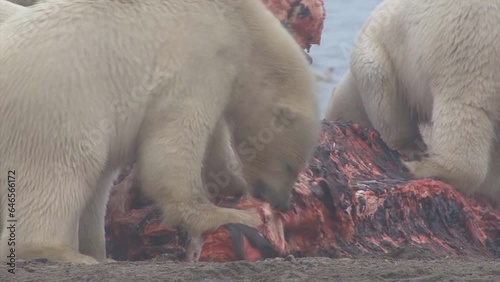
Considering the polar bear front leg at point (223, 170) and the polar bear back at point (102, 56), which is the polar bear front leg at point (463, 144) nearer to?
the polar bear front leg at point (223, 170)

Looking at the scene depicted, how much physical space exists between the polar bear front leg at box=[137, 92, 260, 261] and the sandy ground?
563mm

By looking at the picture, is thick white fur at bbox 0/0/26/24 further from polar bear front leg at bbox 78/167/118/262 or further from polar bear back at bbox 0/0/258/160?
polar bear front leg at bbox 78/167/118/262

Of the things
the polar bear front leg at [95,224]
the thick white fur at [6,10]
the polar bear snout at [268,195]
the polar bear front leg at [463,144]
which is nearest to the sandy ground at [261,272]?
the polar bear front leg at [95,224]

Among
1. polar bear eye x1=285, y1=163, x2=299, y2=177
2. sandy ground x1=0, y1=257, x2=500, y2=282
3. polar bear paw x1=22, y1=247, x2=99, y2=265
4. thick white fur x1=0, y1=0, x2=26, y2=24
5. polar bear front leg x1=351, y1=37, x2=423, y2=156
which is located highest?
thick white fur x1=0, y1=0, x2=26, y2=24

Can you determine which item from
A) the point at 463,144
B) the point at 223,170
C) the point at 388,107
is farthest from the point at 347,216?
the point at 388,107

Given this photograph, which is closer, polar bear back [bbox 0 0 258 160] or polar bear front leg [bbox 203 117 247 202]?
polar bear back [bbox 0 0 258 160]

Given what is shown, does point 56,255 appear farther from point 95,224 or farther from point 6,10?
point 6,10

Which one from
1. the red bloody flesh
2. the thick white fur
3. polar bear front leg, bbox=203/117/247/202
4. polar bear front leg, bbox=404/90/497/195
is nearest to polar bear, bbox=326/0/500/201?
polar bear front leg, bbox=404/90/497/195

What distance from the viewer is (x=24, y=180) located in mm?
6387

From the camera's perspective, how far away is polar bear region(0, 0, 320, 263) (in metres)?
6.40

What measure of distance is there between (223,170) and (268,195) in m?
0.28

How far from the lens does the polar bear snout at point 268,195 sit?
7242 mm

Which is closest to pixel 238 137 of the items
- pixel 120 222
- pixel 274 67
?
pixel 274 67

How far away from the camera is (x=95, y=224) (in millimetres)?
7164
